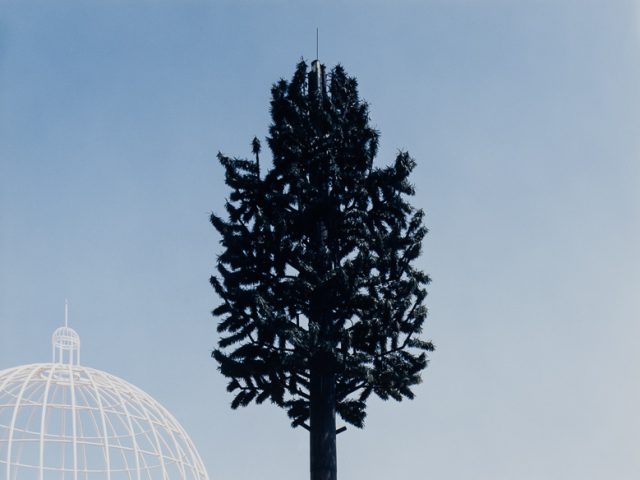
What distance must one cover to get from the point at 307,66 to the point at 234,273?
549 cm

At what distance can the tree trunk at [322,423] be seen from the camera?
20.2 metres

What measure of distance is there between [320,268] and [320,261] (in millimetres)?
160

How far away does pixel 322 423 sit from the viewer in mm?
20500

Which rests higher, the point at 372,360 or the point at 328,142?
the point at 328,142

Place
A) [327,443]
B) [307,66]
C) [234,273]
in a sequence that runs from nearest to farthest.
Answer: [327,443], [234,273], [307,66]

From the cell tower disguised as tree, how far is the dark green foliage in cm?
3

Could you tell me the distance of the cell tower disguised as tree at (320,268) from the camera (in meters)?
20.8

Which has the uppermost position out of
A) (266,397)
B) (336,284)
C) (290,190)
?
(290,190)

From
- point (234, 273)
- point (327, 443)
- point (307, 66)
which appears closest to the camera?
point (327, 443)

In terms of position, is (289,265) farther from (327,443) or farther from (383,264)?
(327,443)

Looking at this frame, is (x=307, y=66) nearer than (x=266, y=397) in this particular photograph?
No

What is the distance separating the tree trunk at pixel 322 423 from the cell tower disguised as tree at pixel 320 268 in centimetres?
2

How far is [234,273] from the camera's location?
21.8 meters

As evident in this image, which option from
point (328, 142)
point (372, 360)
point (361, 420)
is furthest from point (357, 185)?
point (361, 420)
